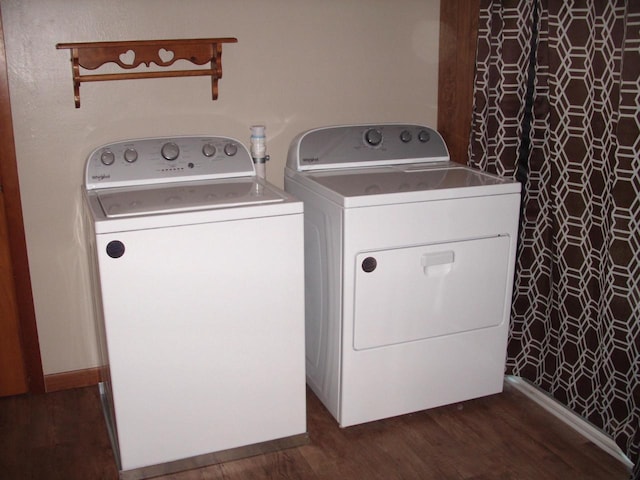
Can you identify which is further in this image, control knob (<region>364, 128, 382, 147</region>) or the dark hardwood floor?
control knob (<region>364, 128, 382, 147</region>)

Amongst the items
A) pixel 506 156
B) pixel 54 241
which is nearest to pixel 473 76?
pixel 506 156

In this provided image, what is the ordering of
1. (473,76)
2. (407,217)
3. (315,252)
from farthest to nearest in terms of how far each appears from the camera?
(473,76), (315,252), (407,217)

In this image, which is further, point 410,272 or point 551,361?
point 551,361

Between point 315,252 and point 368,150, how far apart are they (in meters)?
0.50

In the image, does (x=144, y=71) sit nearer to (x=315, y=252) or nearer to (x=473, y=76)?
(x=315, y=252)

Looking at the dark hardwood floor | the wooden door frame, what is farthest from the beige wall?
the dark hardwood floor

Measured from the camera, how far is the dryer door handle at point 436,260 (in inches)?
86.4

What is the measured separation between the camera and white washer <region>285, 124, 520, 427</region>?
2.13m

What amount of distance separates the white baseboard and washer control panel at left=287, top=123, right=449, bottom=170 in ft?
3.13

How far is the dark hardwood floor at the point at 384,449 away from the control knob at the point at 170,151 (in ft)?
3.30

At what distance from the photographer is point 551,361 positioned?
2449 millimetres

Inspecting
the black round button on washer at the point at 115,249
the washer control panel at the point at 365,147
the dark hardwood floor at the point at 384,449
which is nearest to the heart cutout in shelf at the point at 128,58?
Result: the washer control panel at the point at 365,147

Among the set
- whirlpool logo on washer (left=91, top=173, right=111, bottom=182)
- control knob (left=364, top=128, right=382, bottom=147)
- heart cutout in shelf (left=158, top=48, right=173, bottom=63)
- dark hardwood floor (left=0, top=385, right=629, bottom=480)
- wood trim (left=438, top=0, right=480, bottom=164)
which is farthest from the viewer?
wood trim (left=438, top=0, right=480, bottom=164)

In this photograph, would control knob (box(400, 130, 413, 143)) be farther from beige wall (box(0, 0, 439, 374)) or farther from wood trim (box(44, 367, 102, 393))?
wood trim (box(44, 367, 102, 393))
